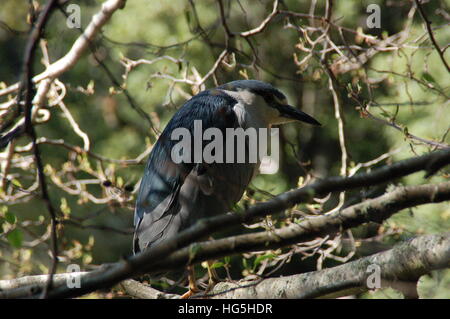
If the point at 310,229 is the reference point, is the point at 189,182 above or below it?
above

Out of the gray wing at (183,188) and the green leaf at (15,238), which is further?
the gray wing at (183,188)

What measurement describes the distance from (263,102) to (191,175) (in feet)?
2.61

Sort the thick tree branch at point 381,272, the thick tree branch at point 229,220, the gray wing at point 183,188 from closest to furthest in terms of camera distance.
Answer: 1. the thick tree branch at point 229,220
2. the thick tree branch at point 381,272
3. the gray wing at point 183,188

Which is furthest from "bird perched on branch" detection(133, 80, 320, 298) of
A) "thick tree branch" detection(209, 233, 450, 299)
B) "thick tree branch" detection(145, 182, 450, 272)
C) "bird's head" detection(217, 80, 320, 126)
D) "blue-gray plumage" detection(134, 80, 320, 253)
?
"thick tree branch" detection(145, 182, 450, 272)

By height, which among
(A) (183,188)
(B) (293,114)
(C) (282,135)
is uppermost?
(C) (282,135)

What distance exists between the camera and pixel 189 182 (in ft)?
9.78

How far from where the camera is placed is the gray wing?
290 cm

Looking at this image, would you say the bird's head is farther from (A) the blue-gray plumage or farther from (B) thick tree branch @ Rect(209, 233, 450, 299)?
(B) thick tree branch @ Rect(209, 233, 450, 299)

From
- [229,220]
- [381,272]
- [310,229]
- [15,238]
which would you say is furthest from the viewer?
[381,272]

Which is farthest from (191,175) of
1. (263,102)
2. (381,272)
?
(381,272)

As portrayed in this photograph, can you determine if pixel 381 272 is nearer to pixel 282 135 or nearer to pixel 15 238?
pixel 15 238

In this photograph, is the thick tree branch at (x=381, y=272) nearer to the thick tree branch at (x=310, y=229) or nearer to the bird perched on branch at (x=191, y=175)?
the thick tree branch at (x=310, y=229)

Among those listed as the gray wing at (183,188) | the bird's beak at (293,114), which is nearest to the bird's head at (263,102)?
the bird's beak at (293,114)

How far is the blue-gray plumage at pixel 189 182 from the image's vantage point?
9.54 ft
